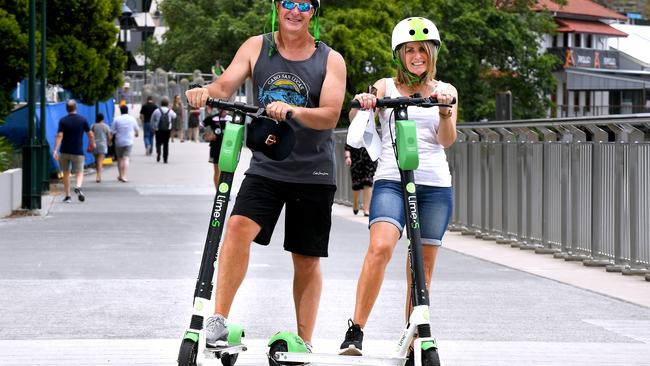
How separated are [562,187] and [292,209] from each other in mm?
8578

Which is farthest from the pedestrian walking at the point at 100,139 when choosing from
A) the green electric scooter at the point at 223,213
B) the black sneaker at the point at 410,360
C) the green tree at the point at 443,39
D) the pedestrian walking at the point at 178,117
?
the green tree at the point at 443,39

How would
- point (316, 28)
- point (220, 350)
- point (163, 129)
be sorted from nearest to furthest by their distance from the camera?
point (220, 350)
point (316, 28)
point (163, 129)

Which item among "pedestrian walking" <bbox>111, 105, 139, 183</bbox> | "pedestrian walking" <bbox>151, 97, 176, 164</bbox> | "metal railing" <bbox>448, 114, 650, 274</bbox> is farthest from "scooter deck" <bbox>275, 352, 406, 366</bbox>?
"pedestrian walking" <bbox>151, 97, 176, 164</bbox>

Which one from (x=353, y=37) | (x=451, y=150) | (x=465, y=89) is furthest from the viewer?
(x=465, y=89)

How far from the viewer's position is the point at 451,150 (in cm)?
2011

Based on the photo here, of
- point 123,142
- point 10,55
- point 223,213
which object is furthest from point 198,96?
point 123,142

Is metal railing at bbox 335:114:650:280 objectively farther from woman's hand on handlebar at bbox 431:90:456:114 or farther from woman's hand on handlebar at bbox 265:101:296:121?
woman's hand on handlebar at bbox 265:101:296:121

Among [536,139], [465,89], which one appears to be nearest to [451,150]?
[536,139]

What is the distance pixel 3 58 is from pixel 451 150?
9872mm

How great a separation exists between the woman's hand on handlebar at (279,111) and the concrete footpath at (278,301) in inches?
71.4

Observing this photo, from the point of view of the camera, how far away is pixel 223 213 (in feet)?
21.1

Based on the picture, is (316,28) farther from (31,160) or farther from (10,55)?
(10,55)

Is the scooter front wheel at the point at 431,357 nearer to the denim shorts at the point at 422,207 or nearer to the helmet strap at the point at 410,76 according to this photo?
the denim shorts at the point at 422,207

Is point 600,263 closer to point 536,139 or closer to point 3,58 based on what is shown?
point 536,139
